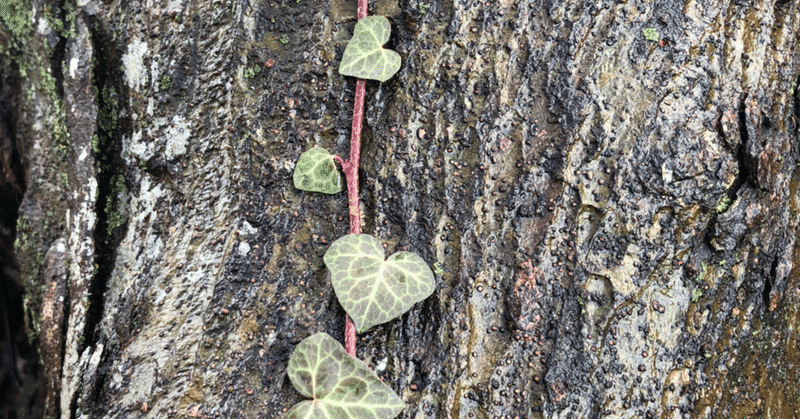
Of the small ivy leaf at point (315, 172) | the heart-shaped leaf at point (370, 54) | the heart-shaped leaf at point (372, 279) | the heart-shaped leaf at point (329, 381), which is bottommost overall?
the heart-shaped leaf at point (329, 381)

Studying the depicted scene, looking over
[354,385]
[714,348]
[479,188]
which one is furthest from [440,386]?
[714,348]

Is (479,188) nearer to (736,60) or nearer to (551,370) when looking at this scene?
(551,370)

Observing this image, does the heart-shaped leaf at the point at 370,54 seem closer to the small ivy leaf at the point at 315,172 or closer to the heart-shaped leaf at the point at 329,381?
the small ivy leaf at the point at 315,172

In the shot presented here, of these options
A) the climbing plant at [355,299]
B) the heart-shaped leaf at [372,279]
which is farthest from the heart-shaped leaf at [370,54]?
the heart-shaped leaf at [372,279]

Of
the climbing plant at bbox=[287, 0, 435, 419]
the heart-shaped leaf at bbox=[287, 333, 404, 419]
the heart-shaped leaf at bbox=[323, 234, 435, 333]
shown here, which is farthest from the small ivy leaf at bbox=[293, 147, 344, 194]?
the heart-shaped leaf at bbox=[287, 333, 404, 419]

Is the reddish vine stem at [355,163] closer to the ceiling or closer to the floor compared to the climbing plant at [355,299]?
closer to the ceiling

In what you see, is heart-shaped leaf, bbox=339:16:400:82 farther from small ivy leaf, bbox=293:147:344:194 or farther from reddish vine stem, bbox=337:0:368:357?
small ivy leaf, bbox=293:147:344:194

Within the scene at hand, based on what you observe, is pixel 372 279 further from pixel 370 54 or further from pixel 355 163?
pixel 370 54
